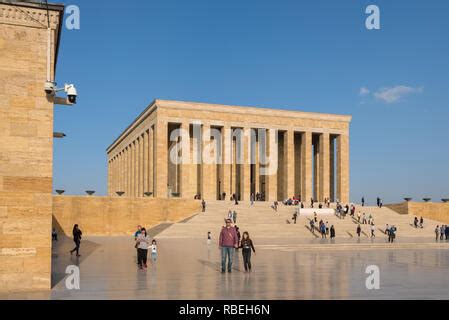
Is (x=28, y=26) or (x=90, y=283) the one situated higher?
(x=28, y=26)

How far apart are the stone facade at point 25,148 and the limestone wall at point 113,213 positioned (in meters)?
31.4

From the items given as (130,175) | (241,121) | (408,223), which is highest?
(241,121)

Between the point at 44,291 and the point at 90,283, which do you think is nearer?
the point at 44,291

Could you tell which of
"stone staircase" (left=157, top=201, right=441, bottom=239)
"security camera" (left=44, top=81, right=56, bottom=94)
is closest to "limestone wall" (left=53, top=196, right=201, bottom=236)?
"stone staircase" (left=157, top=201, right=441, bottom=239)

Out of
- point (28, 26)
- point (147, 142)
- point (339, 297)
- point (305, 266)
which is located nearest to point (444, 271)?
point (305, 266)

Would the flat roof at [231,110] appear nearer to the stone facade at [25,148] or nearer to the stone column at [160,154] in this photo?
the stone column at [160,154]

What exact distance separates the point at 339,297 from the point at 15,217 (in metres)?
7.24

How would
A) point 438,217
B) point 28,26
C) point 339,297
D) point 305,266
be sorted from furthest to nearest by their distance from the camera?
point 438,217 < point 305,266 < point 28,26 < point 339,297

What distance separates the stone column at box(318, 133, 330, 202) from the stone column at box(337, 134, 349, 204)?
4.42 ft

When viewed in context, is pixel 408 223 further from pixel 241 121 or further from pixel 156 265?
pixel 156 265

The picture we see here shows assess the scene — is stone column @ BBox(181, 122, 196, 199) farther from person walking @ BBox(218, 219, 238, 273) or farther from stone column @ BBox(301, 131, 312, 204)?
person walking @ BBox(218, 219, 238, 273)

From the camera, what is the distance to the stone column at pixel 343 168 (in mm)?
59375
